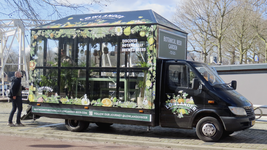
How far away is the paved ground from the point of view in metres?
7.30

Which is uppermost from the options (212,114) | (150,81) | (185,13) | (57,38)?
(185,13)

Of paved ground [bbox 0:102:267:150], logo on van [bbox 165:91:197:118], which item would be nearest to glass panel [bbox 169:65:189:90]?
logo on van [bbox 165:91:197:118]

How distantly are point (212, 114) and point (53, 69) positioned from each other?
4.85 metres

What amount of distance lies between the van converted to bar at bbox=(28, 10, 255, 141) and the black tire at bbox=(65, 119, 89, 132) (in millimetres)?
30

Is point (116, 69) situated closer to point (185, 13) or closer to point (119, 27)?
point (119, 27)

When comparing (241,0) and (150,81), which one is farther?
(241,0)

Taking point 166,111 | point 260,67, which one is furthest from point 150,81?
point 260,67

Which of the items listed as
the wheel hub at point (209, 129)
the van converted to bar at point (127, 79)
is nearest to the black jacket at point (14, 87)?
the van converted to bar at point (127, 79)

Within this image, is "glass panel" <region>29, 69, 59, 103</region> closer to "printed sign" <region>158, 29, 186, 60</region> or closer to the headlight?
"printed sign" <region>158, 29, 186, 60</region>

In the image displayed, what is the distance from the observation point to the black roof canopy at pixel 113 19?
27.2ft

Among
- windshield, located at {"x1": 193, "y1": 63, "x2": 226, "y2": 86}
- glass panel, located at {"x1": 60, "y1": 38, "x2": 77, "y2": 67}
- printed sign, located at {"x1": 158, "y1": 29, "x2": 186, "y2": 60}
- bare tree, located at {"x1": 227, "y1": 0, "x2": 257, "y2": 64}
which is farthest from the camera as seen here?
bare tree, located at {"x1": 227, "y1": 0, "x2": 257, "y2": 64}

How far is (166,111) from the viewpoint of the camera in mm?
7938

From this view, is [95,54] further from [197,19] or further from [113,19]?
[197,19]

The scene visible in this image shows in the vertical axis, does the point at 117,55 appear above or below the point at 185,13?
below
